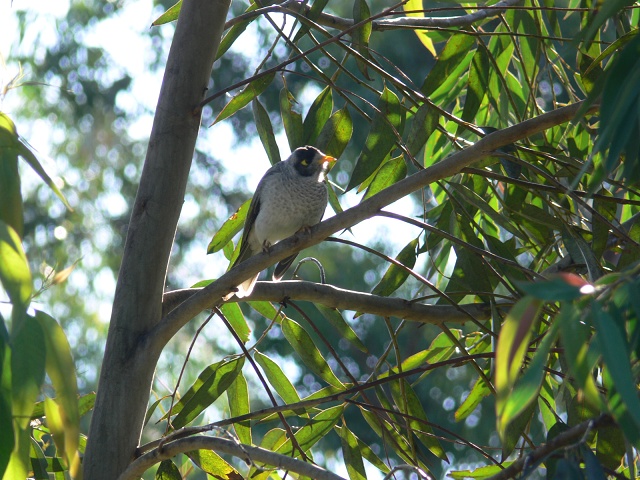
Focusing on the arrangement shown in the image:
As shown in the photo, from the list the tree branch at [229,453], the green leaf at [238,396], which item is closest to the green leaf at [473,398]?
the green leaf at [238,396]

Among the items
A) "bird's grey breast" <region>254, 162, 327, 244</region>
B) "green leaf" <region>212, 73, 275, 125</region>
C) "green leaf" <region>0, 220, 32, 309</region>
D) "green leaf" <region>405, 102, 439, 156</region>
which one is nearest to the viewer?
"green leaf" <region>0, 220, 32, 309</region>

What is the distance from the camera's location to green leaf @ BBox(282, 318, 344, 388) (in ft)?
7.59

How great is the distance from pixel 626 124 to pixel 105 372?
3.84 ft

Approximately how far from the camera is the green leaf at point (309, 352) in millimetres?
2314

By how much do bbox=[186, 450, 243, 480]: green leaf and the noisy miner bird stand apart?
1129mm

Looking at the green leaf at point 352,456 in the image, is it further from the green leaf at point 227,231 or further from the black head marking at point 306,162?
the black head marking at point 306,162

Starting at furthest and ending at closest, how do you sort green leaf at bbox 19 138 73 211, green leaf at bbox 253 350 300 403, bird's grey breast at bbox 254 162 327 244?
1. bird's grey breast at bbox 254 162 327 244
2. green leaf at bbox 253 350 300 403
3. green leaf at bbox 19 138 73 211

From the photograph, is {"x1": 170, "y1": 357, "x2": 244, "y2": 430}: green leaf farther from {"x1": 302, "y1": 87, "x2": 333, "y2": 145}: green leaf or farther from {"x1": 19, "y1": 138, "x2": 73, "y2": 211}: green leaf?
{"x1": 19, "y1": 138, "x2": 73, "y2": 211}: green leaf

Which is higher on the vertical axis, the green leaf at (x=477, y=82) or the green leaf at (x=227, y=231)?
the green leaf at (x=477, y=82)

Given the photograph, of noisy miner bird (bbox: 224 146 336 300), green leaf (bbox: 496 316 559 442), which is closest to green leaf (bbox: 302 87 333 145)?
noisy miner bird (bbox: 224 146 336 300)

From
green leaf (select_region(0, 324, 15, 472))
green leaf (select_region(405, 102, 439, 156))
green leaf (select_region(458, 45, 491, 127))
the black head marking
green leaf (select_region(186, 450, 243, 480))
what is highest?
the black head marking

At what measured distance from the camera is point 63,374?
1354mm

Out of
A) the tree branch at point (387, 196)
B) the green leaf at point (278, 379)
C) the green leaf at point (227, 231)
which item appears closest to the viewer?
the tree branch at point (387, 196)

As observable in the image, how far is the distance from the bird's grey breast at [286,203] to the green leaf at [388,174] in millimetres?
819
